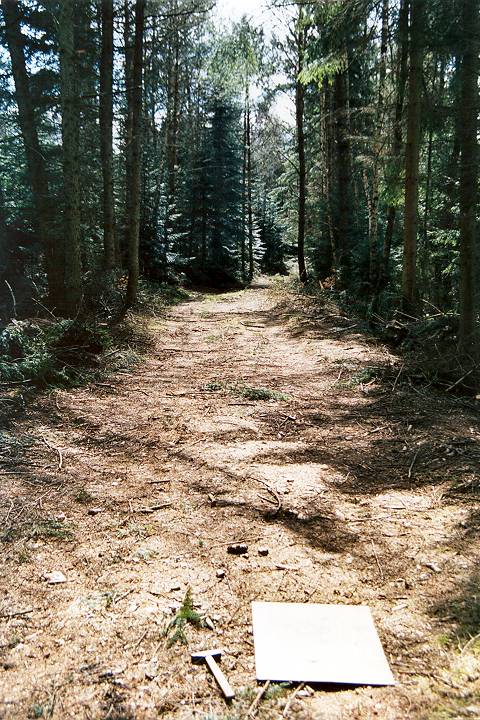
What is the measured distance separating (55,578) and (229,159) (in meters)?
27.6

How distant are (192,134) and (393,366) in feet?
95.6

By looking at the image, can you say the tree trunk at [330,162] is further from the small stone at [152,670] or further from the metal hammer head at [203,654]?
the small stone at [152,670]

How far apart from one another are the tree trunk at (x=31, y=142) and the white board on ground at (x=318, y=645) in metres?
10.4

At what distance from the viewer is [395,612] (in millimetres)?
2691

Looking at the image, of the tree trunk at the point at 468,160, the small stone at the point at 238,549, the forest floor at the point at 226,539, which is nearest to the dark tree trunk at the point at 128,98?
the tree trunk at the point at 468,160

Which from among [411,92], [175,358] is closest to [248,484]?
[175,358]

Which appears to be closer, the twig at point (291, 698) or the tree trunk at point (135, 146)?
the twig at point (291, 698)

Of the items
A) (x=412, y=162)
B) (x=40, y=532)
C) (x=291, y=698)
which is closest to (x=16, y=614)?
(x=40, y=532)

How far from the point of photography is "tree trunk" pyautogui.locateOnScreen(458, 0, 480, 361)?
7031 mm

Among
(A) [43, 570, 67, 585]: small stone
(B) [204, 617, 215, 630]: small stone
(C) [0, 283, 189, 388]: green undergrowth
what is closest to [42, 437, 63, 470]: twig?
(C) [0, 283, 189, 388]: green undergrowth

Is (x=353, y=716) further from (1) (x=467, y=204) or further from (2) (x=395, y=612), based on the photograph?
(1) (x=467, y=204)

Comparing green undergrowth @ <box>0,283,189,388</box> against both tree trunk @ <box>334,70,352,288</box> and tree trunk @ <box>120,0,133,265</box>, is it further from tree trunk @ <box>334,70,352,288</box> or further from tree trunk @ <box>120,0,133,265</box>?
tree trunk @ <box>334,70,352,288</box>

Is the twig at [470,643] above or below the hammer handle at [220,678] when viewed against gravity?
above

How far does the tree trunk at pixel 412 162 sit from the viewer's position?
8.98 m
